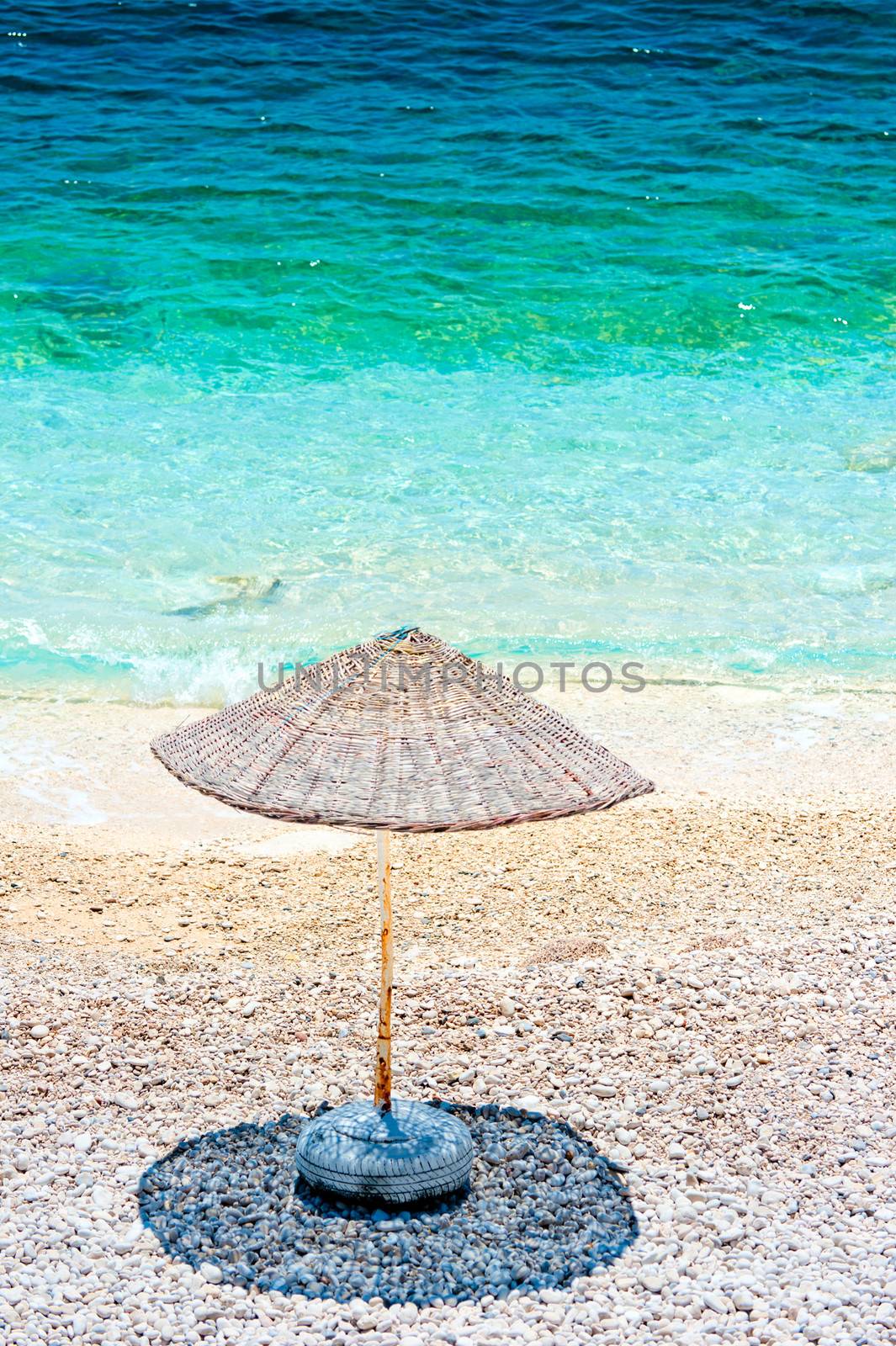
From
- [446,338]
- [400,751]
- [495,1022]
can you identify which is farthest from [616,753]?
[446,338]

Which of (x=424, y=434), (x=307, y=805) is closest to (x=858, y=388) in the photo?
(x=424, y=434)

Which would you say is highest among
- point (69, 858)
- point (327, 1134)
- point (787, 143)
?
point (787, 143)

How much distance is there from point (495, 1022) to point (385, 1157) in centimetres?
107

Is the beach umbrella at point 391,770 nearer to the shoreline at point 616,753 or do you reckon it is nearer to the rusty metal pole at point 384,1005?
the rusty metal pole at point 384,1005

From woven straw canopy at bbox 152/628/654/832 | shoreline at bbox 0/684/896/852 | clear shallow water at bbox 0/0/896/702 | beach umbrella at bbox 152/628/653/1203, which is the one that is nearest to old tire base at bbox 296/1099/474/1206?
beach umbrella at bbox 152/628/653/1203

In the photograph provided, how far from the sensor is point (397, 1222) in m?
4.25

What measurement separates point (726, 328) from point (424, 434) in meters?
4.06

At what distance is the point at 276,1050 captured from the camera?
5180 millimetres

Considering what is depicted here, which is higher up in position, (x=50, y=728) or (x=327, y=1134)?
(x=50, y=728)

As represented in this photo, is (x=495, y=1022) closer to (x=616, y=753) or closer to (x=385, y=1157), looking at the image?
(x=385, y=1157)

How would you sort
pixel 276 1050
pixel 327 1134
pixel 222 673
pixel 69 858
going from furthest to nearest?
pixel 222 673 → pixel 69 858 → pixel 276 1050 → pixel 327 1134

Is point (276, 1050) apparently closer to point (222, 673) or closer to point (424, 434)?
point (222, 673)

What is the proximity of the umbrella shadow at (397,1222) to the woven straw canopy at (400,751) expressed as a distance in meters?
1.20

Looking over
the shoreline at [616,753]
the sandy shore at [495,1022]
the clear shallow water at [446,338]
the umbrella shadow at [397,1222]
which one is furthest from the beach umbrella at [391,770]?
the clear shallow water at [446,338]
